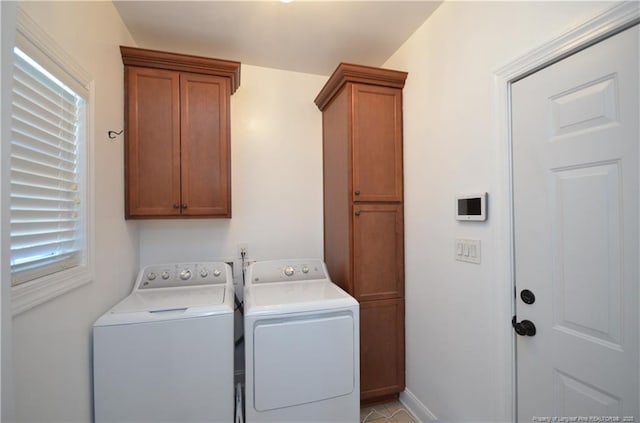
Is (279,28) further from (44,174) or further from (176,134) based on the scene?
(44,174)

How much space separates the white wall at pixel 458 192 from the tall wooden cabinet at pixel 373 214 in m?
0.08

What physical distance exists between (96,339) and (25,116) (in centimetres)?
98

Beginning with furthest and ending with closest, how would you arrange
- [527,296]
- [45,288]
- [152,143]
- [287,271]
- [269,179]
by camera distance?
1. [269,179]
2. [287,271]
3. [152,143]
4. [527,296]
5. [45,288]

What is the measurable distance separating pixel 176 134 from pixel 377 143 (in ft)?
4.44

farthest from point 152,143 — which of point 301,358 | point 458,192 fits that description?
point 458,192

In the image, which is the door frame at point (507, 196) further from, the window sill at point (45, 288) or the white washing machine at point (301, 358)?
the window sill at point (45, 288)

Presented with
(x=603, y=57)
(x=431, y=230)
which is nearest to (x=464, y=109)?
(x=603, y=57)

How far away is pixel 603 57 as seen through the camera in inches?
37.1

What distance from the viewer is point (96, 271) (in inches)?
53.4

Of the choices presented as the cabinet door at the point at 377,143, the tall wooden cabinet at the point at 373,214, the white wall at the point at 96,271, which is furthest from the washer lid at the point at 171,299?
the cabinet door at the point at 377,143

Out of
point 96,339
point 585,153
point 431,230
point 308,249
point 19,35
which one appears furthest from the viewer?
point 308,249

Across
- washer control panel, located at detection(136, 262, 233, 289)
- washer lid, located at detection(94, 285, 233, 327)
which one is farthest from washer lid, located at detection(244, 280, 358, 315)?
washer control panel, located at detection(136, 262, 233, 289)

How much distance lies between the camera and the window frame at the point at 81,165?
0.87 meters

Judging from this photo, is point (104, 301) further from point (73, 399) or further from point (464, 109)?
point (464, 109)
